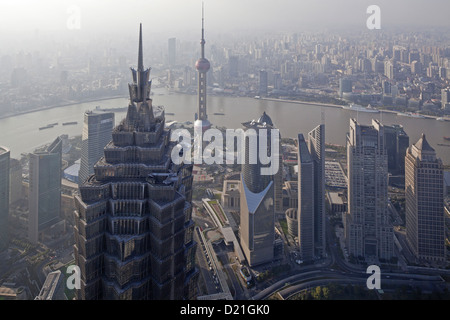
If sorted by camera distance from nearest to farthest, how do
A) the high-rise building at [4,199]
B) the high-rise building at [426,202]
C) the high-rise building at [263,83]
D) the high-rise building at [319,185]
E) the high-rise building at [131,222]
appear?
the high-rise building at [131,222] → the high-rise building at [426,202] → the high-rise building at [319,185] → the high-rise building at [4,199] → the high-rise building at [263,83]

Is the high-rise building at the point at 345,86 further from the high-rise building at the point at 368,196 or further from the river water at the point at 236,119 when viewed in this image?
the high-rise building at the point at 368,196

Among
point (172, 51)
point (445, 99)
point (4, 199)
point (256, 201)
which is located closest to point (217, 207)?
point (256, 201)

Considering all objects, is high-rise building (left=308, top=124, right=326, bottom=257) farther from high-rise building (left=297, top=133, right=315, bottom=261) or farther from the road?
the road

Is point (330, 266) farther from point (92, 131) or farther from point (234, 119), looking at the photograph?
point (234, 119)

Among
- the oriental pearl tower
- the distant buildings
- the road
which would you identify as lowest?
the road

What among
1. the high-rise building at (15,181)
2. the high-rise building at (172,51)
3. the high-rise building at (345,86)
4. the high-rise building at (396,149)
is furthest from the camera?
the high-rise building at (172,51)

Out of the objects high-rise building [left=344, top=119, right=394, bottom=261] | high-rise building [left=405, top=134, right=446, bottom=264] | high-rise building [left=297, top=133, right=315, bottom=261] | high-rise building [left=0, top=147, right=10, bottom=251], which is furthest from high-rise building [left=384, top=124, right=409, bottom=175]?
high-rise building [left=0, top=147, right=10, bottom=251]

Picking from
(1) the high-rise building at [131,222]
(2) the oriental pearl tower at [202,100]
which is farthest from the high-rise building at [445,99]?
(1) the high-rise building at [131,222]
